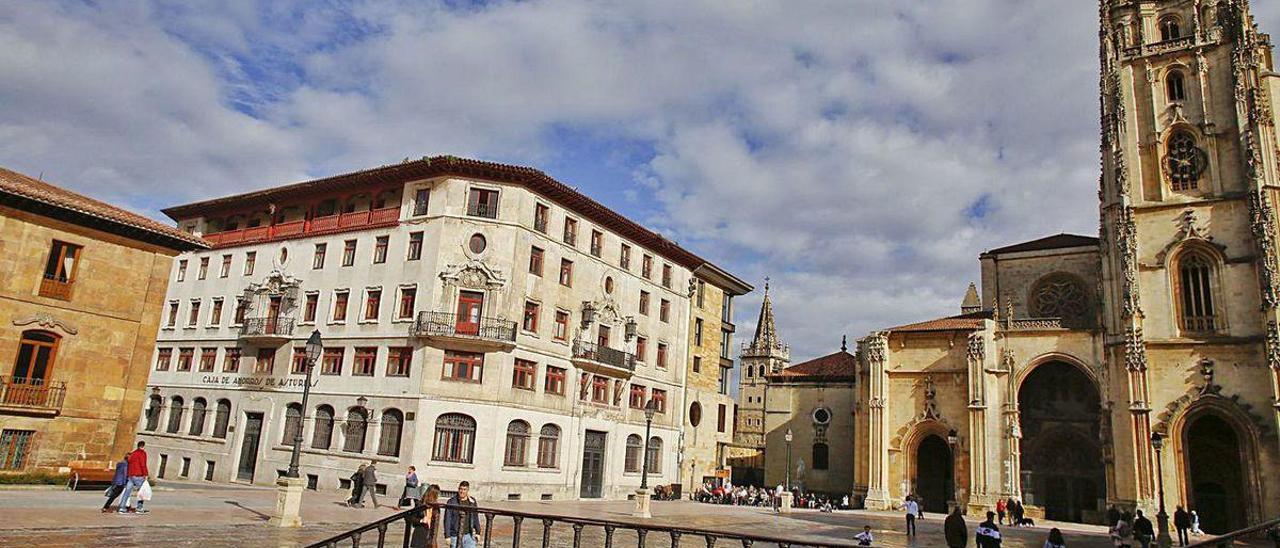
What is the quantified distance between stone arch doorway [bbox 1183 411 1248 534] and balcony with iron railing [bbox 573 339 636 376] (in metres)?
26.3

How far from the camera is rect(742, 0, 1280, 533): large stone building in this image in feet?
114

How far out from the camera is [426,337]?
29406 mm

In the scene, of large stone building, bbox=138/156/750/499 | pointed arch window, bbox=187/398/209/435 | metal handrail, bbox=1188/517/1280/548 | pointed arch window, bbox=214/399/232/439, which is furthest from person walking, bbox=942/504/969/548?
pointed arch window, bbox=187/398/209/435

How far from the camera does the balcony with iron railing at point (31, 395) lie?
798 inches

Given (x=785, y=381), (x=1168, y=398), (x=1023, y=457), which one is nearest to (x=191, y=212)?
(x=785, y=381)

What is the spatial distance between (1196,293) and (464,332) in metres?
35.0

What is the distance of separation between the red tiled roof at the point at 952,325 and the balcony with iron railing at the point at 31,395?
38014 millimetres

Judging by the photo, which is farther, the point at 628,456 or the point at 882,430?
the point at 882,430

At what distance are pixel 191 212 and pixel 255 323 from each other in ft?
37.4

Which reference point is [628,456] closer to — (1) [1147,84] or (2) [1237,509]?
(2) [1237,509]

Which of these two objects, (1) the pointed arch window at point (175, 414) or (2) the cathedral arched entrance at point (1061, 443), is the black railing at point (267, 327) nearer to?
(1) the pointed arch window at point (175, 414)

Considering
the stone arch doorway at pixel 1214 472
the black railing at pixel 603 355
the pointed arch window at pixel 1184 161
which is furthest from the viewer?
the pointed arch window at pixel 1184 161

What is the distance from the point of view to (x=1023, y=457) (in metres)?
41.4

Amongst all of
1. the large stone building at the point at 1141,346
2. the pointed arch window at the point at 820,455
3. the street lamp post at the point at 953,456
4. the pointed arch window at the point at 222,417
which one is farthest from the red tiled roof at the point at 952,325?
the pointed arch window at the point at 222,417
